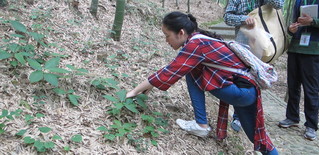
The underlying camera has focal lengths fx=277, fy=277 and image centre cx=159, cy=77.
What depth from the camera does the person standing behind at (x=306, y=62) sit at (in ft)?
10.8

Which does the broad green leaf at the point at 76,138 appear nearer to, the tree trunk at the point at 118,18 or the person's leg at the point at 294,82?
the tree trunk at the point at 118,18

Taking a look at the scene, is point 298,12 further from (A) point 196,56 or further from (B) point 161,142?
(B) point 161,142

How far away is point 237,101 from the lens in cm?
238

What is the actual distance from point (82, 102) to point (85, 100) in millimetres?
39

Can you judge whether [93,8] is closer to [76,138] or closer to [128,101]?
[128,101]

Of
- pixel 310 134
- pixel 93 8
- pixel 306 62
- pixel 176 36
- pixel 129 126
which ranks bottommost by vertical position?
pixel 310 134

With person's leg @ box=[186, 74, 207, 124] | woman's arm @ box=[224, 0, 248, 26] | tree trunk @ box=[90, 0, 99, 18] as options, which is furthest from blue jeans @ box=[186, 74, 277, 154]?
tree trunk @ box=[90, 0, 99, 18]

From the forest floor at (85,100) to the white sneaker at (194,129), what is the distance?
2.1 inches

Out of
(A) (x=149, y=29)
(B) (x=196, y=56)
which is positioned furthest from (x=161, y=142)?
(A) (x=149, y=29)

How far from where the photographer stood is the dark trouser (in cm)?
336

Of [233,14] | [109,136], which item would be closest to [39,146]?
[109,136]

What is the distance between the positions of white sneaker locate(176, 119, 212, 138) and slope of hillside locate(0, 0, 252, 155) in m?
0.06

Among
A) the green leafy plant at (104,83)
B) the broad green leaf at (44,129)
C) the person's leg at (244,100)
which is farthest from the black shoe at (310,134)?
the broad green leaf at (44,129)

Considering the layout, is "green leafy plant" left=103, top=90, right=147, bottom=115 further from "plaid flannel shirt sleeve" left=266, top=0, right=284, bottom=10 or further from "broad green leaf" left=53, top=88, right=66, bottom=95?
"plaid flannel shirt sleeve" left=266, top=0, right=284, bottom=10
